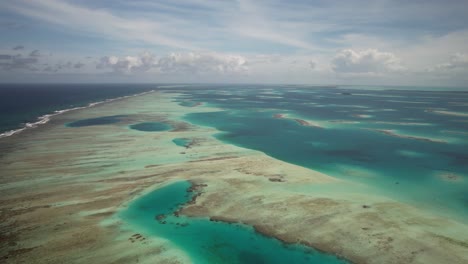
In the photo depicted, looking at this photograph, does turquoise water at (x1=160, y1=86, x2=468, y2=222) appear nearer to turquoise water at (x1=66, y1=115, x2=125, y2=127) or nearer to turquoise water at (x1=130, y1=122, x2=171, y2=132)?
turquoise water at (x1=130, y1=122, x2=171, y2=132)

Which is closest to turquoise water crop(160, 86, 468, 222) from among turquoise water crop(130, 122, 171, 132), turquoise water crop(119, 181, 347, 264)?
turquoise water crop(130, 122, 171, 132)

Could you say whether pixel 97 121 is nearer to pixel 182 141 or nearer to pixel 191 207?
pixel 182 141

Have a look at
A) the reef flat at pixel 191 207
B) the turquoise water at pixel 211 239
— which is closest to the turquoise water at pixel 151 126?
the reef flat at pixel 191 207

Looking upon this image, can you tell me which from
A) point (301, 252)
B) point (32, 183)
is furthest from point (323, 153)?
point (32, 183)

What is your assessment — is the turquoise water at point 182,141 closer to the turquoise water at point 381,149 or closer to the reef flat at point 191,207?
the reef flat at point 191,207

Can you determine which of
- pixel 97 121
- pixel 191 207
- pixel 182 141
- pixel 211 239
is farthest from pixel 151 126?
pixel 211 239
